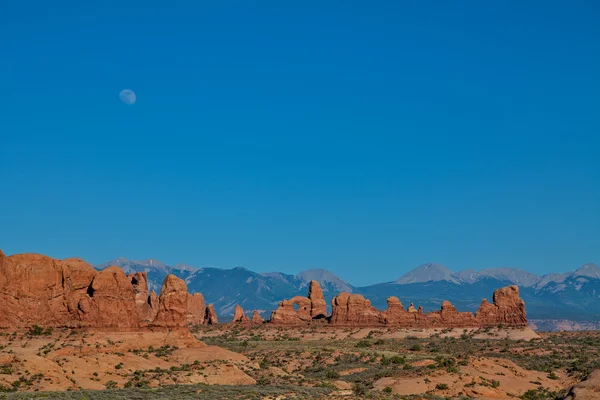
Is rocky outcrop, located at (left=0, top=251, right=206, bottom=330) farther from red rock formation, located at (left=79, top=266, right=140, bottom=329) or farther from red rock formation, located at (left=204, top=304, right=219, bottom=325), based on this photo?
red rock formation, located at (left=204, top=304, right=219, bottom=325)

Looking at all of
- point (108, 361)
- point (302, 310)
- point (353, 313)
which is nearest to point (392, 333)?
point (353, 313)

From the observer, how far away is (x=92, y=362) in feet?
205

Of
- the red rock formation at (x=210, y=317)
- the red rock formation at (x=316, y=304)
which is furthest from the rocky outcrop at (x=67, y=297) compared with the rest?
the red rock formation at (x=210, y=317)

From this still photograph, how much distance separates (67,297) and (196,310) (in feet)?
241

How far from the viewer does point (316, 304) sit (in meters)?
131

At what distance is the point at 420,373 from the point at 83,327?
30076 millimetres

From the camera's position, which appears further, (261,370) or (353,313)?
(353,313)

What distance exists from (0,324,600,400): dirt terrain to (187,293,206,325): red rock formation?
48382mm

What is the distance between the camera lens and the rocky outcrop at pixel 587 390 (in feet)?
109

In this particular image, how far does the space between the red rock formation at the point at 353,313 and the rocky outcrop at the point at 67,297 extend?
146ft

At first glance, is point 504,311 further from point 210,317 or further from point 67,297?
point 67,297

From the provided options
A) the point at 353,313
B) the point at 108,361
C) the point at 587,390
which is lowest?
the point at 587,390

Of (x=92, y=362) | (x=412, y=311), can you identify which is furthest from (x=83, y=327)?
(x=412, y=311)

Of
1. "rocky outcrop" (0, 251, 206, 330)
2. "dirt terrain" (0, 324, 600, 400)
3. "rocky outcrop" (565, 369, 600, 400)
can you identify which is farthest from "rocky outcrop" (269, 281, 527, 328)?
"rocky outcrop" (565, 369, 600, 400)
